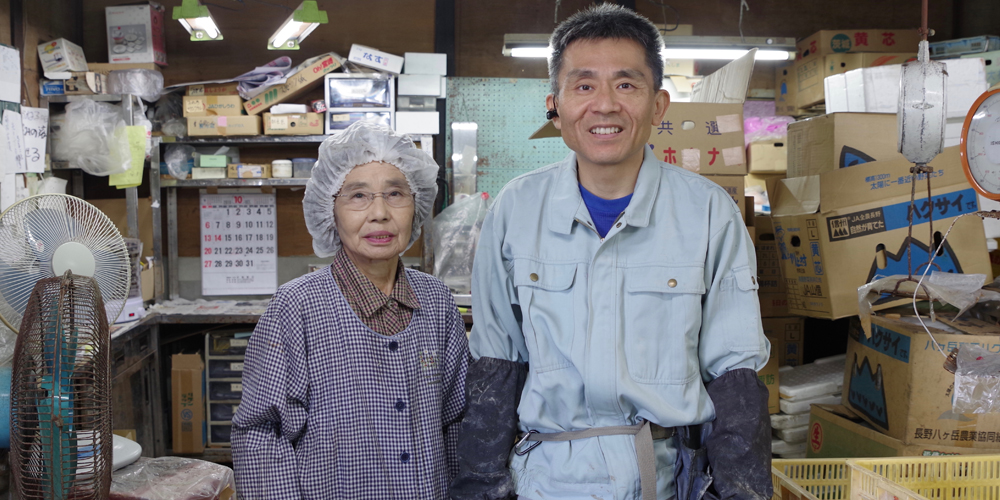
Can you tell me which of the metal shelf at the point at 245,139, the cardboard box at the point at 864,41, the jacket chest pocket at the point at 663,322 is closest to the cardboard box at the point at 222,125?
the metal shelf at the point at 245,139

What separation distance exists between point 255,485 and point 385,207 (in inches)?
27.6

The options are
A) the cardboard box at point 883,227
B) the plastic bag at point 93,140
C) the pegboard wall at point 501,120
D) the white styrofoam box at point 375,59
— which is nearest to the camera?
the cardboard box at point 883,227

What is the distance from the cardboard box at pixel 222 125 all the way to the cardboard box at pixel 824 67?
3.42 meters

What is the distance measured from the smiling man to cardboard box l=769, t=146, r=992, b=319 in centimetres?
127

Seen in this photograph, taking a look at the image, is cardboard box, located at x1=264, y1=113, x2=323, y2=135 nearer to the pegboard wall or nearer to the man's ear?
the pegboard wall

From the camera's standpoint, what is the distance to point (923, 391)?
6.71 ft

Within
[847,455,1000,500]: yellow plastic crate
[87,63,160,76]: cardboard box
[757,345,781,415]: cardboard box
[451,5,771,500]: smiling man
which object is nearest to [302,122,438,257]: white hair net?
[451,5,771,500]: smiling man

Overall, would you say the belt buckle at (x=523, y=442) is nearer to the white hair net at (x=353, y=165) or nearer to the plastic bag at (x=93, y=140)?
the white hair net at (x=353, y=165)

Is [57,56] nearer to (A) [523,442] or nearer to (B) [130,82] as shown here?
(B) [130,82]

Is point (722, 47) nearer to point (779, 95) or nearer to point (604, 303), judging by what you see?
point (779, 95)

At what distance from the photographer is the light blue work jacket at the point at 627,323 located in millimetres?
1297

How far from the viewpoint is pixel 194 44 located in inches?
169

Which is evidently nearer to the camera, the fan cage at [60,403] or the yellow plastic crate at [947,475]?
the fan cage at [60,403]

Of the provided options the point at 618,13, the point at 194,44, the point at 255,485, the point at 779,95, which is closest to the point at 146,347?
the point at 194,44
